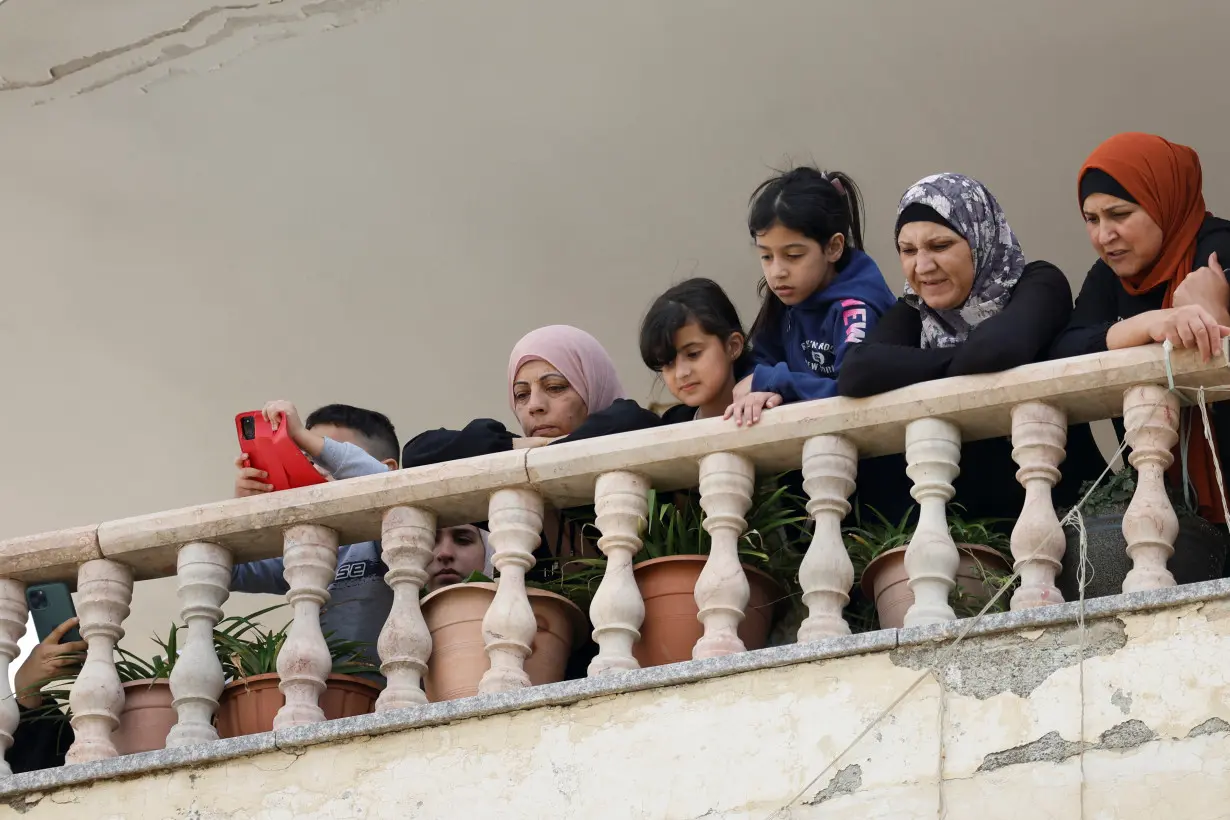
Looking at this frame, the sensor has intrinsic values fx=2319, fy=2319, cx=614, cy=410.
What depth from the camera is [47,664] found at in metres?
5.58

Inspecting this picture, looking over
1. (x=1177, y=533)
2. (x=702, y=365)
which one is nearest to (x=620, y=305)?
(x=702, y=365)

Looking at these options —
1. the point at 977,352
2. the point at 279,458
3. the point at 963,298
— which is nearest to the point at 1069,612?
the point at 977,352

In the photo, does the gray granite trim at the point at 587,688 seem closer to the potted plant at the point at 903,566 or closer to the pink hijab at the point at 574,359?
the potted plant at the point at 903,566

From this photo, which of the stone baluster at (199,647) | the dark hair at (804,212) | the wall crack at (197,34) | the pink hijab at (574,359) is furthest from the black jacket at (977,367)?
the wall crack at (197,34)

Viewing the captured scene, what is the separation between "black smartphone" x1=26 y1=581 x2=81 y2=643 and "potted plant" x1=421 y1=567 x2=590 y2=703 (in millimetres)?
976

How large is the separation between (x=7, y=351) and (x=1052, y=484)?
4416 millimetres

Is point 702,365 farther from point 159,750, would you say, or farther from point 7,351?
point 7,351

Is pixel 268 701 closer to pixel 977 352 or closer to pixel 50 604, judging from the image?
pixel 50 604

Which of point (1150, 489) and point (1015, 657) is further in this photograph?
point (1150, 489)

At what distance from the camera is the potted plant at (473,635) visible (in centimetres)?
510

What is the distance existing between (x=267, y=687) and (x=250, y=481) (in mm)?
527

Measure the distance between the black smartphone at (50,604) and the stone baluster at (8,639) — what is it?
27 mm

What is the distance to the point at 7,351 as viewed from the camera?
8062 mm

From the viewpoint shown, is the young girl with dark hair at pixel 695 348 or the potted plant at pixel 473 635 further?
the young girl with dark hair at pixel 695 348
